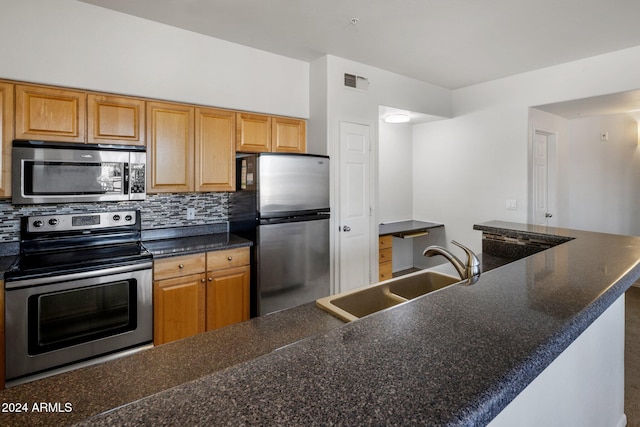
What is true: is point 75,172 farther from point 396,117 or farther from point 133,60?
point 396,117

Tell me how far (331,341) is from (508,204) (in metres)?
3.98

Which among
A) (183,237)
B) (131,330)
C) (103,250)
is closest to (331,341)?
(131,330)

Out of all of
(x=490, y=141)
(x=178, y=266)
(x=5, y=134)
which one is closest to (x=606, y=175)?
(x=490, y=141)

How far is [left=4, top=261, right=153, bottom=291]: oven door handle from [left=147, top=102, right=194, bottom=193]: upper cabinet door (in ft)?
2.16

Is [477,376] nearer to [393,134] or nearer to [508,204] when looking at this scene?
[508,204]

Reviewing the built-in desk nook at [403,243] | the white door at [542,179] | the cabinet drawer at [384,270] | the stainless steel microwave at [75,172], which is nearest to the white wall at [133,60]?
the stainless steel microwave at [75,172]

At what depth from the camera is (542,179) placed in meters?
4.29

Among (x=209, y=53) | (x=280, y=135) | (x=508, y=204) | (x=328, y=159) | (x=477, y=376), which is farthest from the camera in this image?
(x=508, y=204)

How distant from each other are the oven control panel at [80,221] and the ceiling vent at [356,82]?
2364mm

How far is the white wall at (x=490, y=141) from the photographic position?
3324mm

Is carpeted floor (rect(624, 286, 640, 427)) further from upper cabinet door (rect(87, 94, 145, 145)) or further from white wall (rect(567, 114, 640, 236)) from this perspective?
upper cabinet door (rect(87, 94, 145, 145))

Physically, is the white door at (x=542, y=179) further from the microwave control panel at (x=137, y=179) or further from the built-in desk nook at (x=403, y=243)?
the microwave control panel at (x=137, y=179)

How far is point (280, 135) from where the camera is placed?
3.32 metres

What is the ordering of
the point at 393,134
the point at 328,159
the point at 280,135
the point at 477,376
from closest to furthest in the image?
the point at 477,376 → the point at 328,159 → the point at 280,135 → the point at 393,134
